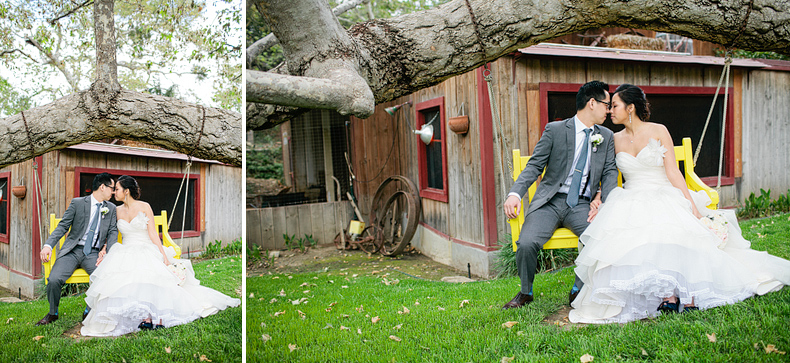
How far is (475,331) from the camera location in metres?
2.15

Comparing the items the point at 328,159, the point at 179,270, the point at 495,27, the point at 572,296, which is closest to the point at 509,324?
the point at 572,296

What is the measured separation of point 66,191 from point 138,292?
56 centimetres

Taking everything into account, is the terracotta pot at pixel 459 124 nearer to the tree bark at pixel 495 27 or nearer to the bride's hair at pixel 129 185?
the tree bark at pixel 495 27

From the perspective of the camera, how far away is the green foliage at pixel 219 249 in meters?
2.27

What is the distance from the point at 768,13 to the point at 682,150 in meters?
0.70

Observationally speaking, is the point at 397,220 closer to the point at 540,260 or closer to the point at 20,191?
the point at 540,260

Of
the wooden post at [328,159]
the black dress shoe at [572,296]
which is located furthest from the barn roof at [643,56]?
the wooden post at [328,159]

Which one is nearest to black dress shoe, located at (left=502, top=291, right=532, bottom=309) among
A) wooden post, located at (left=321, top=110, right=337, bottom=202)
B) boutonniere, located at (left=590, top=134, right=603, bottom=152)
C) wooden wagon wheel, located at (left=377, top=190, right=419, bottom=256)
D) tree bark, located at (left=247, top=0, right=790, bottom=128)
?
boutonniere, located at (left=590, top=134, right=603, bottom=152)

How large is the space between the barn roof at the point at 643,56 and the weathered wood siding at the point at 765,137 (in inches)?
5.7

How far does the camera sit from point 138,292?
2.16 meters

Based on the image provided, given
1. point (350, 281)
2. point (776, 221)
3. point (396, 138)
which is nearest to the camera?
point (776, 221)

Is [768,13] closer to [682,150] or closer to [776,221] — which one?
[682,150]

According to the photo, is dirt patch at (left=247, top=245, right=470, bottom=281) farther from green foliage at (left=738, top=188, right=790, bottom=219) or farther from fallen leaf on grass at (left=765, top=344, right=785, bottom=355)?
fallen leaf on grass at (left=765, top=344, right=785, bottom=355)

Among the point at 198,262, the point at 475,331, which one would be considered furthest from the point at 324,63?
the point at 475,331
